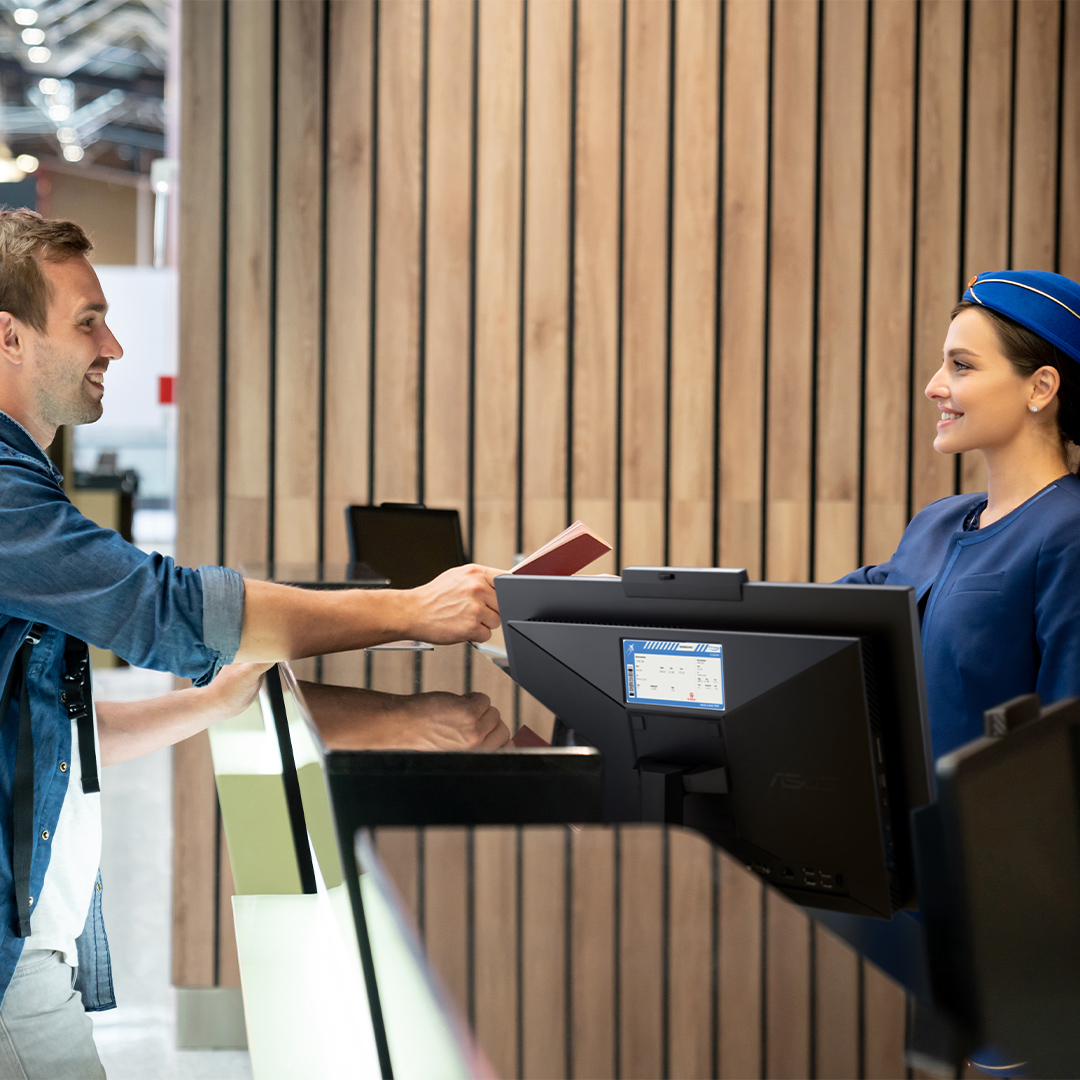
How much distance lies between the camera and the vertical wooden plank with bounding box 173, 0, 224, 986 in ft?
12.7

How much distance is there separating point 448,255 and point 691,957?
11.6ft

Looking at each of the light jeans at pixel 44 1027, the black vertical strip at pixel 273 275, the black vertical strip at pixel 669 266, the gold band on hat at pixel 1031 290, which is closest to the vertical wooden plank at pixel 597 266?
the black vertical strip at pixel 669 266

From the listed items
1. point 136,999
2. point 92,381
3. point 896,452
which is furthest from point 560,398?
point 136,999

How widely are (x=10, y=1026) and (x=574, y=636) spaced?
3.03 feet

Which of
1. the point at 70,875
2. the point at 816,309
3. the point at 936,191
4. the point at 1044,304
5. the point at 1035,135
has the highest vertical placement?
the point at 1035,135

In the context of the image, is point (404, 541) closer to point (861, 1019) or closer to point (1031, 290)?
point (1031, 290)

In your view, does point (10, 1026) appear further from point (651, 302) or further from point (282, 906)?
point (651, 302)

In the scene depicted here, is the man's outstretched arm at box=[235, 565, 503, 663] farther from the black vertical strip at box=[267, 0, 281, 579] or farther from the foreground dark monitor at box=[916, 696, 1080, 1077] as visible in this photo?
the black vertical strip at box=[267, 0, 281, 579]

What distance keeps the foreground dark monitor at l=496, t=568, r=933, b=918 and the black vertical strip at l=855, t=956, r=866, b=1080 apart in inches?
18.9

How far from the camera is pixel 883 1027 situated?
2.06 ft

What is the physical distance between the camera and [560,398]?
4.02 meters

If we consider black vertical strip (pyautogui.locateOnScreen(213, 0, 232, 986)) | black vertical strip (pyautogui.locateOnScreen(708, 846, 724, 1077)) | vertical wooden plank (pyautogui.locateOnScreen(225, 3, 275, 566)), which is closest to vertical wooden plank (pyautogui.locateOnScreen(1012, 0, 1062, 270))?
vertical wooden plank (pyautogui.locateOnScreen(225, 3, 275, 566))

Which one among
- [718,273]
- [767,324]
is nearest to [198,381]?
[718,273]

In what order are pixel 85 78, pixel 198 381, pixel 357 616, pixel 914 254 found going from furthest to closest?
pixel 85 78, pixel 914 254, pixel 198 381, pixel 357 616
